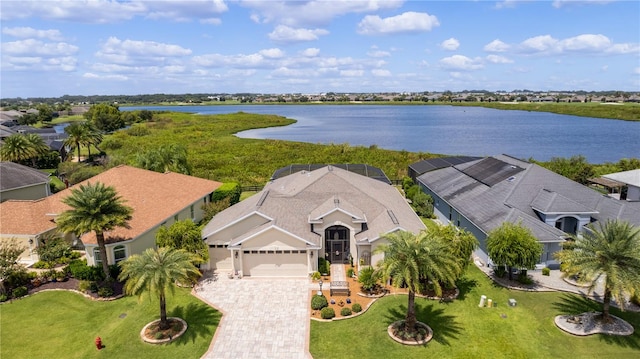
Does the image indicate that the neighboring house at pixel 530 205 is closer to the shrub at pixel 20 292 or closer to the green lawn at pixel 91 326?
the green lawn at pixel 91 326

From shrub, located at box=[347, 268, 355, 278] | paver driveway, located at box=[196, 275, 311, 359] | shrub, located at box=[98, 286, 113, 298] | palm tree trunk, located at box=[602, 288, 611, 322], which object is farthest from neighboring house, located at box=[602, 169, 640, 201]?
shrub, located at box=[98, 286, 113, 298]

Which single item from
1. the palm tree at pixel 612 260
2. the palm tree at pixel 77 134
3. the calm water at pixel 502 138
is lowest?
the calm water at pixel 502 138

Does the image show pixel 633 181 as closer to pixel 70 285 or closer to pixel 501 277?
pixel 501 277

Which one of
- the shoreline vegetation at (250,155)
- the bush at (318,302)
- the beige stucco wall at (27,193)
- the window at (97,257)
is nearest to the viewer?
the bush at (318,302)

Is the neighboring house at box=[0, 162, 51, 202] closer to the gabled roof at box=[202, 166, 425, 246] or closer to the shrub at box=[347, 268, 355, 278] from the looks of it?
the gabled roof at box=[202, 166, 425, 246]

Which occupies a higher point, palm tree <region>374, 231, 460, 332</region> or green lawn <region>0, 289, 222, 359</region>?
palm tree <region>374, 231, 460, 332</region>

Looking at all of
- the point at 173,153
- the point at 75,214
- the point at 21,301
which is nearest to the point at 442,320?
the point at 75,214

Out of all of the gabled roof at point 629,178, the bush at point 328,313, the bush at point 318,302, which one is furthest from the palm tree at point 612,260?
the gabled roof at point 629,178
